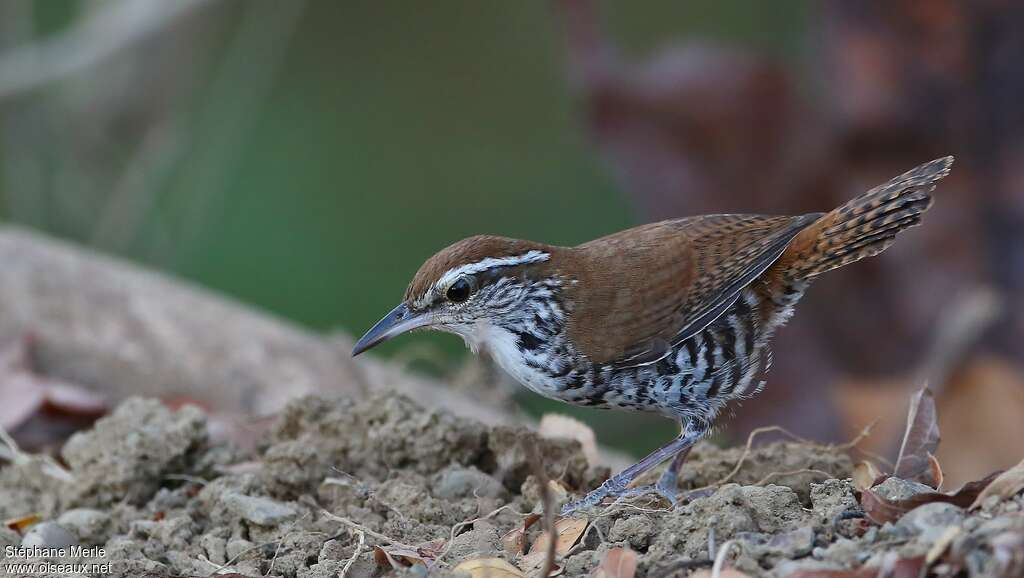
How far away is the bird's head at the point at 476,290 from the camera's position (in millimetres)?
3807

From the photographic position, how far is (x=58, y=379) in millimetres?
4863

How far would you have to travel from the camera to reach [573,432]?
13.0 feet

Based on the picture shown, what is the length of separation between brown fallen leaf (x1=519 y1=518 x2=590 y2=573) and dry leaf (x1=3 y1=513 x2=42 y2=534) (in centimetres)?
153

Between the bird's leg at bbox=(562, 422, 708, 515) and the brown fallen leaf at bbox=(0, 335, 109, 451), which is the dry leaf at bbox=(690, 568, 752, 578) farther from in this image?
the brown fallen leaf at bbox=(0, 335, 109, 451)

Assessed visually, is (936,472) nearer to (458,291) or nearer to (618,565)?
(618,565)

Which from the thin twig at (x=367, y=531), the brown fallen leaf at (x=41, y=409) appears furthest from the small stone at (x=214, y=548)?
the brown fallen leaf at (x=41, y=409)

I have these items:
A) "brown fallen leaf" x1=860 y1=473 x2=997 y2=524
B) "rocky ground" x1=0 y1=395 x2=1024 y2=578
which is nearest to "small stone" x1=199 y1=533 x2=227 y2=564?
"rocky ground" x1=0 y1=395 x2=1024 y2=578

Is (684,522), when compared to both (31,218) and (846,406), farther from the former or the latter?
(31,218)

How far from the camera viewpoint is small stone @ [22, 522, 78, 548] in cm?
334

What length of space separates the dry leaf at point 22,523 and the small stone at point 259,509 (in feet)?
2.15

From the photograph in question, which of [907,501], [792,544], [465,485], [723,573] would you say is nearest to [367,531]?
[465,485]

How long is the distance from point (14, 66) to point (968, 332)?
595 centimetres

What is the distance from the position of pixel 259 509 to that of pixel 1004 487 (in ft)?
6.09

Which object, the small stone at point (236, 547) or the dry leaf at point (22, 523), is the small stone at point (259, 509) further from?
the dry leaf at point (22, 523)
